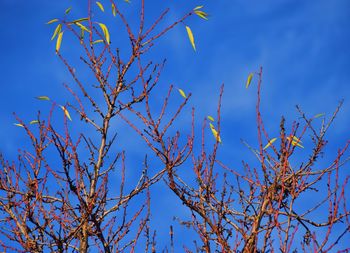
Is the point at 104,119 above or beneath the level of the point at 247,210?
above

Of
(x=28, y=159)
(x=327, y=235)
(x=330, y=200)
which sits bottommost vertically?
(x=327, y=235)

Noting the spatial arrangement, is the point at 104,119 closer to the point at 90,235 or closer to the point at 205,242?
the point at 90,235

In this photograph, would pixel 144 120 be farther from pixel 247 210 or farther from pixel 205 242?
pixel 247 210

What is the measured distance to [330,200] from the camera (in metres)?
3.76

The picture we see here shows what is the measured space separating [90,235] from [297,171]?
2467 millimetres

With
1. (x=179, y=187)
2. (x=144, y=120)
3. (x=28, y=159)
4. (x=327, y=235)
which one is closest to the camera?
(x=327, y=235)

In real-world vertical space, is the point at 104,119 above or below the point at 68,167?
above

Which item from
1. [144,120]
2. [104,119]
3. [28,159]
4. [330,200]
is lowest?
[330,200]

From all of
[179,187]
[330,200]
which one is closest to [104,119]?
[179,187]

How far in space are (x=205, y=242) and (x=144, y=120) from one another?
4.44 feet

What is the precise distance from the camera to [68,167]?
12.3ft

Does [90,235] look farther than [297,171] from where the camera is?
Yes

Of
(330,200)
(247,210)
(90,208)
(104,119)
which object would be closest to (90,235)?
(90,208)

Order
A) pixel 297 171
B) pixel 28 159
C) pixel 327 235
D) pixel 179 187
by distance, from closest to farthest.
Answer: pixel 327 235 < pixel 179 187 < pixel 297 171 < pixel 28 159
